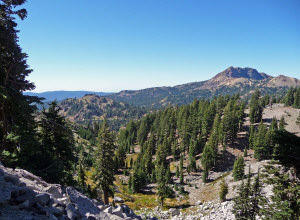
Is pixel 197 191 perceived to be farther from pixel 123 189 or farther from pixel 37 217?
pixel 37 217

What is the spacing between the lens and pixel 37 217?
7.72 meters

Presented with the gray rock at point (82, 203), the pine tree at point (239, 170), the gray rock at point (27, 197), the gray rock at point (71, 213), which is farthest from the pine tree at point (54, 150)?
the pine tree at point (239, 170)

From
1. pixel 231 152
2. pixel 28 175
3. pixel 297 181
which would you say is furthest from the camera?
pixel 231 152

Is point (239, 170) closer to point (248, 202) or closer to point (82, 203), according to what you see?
point (248, 202)

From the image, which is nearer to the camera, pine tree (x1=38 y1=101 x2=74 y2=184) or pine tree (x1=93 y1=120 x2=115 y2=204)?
pine tree (x1=38 y1=101 x2=74 y2=184)

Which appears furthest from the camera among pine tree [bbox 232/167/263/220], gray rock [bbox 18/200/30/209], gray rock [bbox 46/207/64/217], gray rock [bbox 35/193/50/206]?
pine tree [bbox 232/167/263/220]

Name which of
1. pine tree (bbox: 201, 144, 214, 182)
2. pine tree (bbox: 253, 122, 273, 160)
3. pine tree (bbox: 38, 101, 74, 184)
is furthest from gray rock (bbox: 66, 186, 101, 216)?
pine tree (bbox: 253, 122, 273, 160)

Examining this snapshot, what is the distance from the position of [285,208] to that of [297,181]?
2.22 m

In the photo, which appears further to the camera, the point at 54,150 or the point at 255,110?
the point at 255,110

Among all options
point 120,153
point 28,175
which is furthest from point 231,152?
point 28,175

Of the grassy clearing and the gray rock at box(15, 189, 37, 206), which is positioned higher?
the gray rock at box(15, 189, 37, 206)

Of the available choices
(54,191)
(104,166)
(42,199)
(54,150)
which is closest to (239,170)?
(104,166)

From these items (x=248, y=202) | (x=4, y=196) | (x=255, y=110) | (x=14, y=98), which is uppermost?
(x=14, y=98)

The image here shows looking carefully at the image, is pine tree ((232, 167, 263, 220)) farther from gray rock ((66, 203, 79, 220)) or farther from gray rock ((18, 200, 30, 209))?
gray rock ((18, 200, 30, 209))
